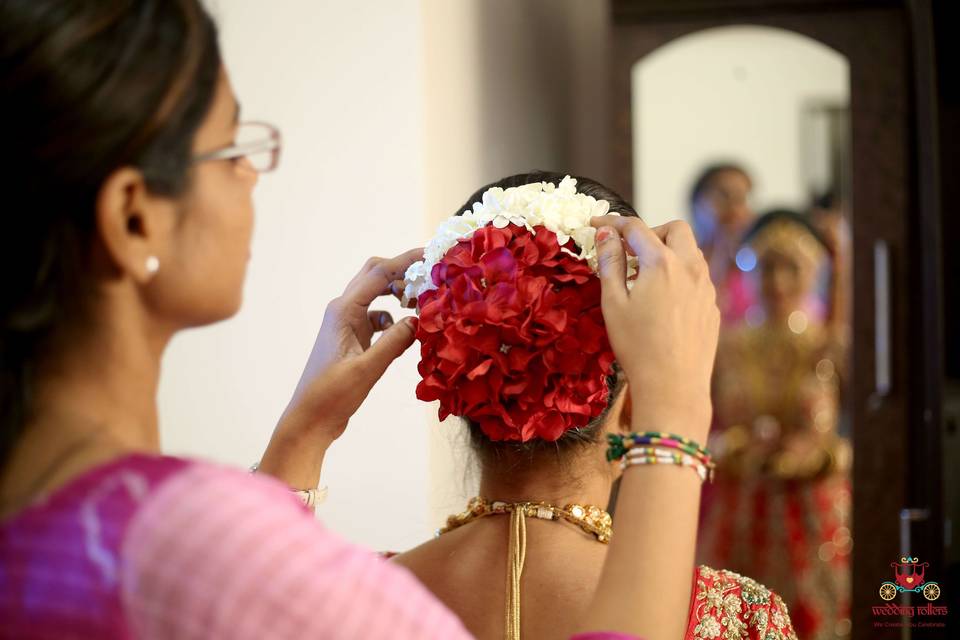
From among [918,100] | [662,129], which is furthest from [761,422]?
[918,100]

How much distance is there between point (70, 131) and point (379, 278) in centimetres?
60

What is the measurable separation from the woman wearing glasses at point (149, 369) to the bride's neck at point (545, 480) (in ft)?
1.02

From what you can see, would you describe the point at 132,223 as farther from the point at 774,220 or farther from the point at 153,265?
the point at 774,220

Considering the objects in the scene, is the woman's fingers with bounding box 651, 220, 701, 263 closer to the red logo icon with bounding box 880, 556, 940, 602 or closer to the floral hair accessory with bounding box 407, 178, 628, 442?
the floral hair accessory with bounding box 407, 178, 628, 442

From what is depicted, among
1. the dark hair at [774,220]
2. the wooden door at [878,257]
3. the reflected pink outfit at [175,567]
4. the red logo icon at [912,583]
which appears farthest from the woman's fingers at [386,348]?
the dark hair at [774,220]

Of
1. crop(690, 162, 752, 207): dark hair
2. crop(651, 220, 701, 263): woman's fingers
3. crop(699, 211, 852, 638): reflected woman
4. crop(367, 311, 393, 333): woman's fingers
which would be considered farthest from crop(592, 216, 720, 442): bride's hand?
crop(690, 162, 752, 207): dark hair

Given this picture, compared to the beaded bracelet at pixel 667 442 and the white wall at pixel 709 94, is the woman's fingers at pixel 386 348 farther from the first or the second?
the white wall at pixel 709 94

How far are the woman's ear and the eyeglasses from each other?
55mm

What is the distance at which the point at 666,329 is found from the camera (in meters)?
0.86

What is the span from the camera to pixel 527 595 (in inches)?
42.9

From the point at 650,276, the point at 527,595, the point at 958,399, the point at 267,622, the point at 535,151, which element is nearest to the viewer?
the point at 267,622

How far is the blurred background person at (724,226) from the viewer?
12.1 feet

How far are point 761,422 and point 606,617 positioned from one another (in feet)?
9.26

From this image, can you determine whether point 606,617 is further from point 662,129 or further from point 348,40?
point 662,129
